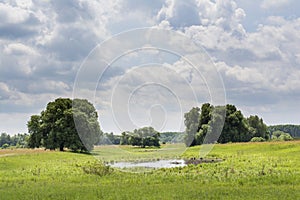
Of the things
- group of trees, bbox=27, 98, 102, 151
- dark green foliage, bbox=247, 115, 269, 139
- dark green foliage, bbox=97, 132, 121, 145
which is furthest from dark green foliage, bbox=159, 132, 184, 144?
dark green foliage, bbox=247, 115, 269, 139

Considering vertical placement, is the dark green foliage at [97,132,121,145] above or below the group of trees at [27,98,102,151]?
below

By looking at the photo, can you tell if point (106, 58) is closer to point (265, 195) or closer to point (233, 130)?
point (265, 195)

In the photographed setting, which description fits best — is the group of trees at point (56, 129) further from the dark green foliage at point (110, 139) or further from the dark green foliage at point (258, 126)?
the dark green foliage at point (258, 126)

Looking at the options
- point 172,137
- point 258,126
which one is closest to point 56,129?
point 172,137

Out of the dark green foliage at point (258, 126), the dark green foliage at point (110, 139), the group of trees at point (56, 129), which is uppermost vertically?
the dark green foliage at point (258, 126)

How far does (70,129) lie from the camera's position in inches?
2840

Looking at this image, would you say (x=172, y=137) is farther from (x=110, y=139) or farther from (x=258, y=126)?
(x=258, y=126)

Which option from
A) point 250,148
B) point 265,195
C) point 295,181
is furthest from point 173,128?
point 250,148

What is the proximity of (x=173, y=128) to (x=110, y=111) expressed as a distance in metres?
4.67

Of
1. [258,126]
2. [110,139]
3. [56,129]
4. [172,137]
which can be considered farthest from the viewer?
[258,126]

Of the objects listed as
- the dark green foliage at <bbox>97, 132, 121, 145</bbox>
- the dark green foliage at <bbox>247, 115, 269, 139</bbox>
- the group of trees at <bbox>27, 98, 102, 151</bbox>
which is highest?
the dark green foliage at <bbox>247, 115, 269, 139</bbox>

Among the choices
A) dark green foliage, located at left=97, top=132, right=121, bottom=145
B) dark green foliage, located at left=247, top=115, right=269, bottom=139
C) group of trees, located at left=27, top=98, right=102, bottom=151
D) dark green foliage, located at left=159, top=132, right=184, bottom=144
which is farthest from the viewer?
dark green foliage, located at left=247, top=115, right=269, bottom=139

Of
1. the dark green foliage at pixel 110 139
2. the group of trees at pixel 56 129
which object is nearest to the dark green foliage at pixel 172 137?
the dark green foliage at pixel 110 139

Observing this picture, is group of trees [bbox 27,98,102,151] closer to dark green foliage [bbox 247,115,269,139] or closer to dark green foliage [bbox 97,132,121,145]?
dark green foliage [bbox 97,132,121,145]
